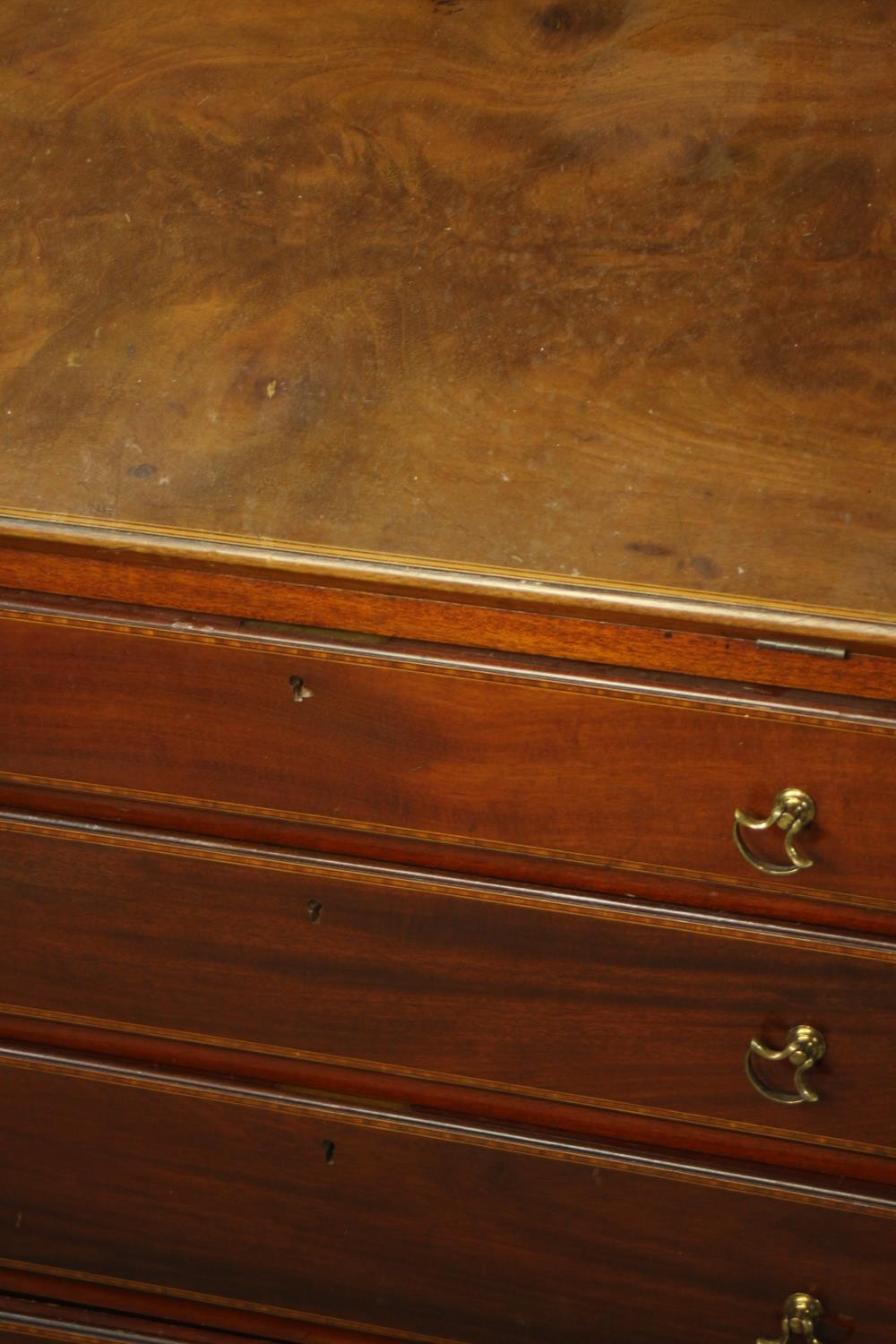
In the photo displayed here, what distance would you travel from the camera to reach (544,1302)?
3.38 feet

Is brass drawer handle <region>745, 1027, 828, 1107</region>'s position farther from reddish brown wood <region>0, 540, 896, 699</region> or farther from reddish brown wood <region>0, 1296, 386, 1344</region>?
reddish brown wood <region>0, 1296, 386, 1344</region>

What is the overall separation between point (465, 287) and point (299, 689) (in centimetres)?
28

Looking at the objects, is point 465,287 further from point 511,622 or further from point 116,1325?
point 116,1325

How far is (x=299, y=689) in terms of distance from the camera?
824 millimetres

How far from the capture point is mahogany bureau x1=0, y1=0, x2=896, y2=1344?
77 centimetres

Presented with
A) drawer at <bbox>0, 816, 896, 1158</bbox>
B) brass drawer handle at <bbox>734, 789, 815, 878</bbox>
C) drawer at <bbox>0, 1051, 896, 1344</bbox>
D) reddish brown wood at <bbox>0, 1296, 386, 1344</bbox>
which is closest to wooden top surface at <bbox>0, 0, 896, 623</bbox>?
brass drawer handle at <bbox>734, 789, 815, 878</bbox>

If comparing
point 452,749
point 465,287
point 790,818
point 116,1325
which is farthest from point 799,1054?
point 116,1325

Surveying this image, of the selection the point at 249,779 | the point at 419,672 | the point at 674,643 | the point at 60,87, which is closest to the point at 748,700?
the point at 674,643

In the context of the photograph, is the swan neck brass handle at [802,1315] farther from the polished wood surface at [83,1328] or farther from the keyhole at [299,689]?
the keyhole at [299,689]

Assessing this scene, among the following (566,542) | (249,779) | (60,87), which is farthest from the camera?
(60,87)

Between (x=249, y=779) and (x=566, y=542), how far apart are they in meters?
0.27

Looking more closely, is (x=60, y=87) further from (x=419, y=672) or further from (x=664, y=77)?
(x=419, y=672)

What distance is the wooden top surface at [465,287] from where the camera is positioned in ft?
2.49

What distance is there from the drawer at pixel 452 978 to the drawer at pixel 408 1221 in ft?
0.19
